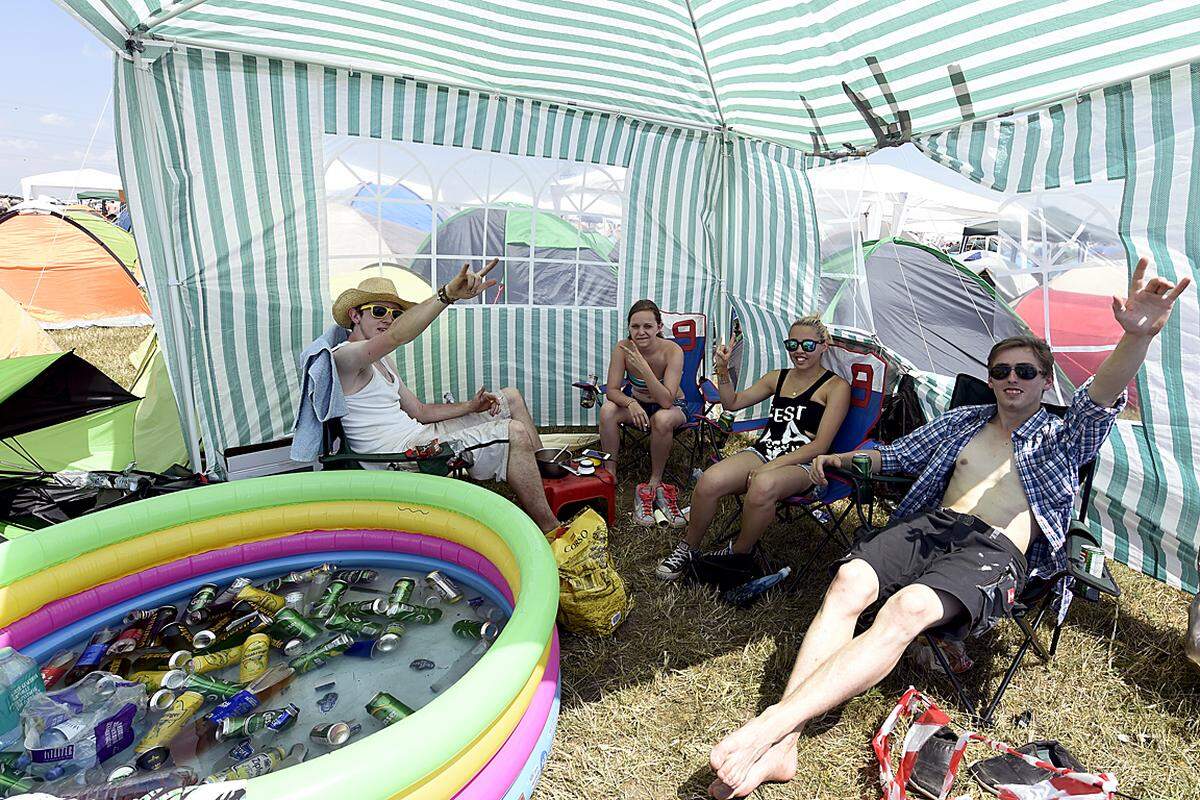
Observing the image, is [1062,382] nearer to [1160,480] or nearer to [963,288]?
[1160,480]

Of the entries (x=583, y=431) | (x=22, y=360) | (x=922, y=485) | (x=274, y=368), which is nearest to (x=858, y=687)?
(x=922, y=485)

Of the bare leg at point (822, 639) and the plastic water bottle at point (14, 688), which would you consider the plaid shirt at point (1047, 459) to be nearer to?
the bare leg at point (822, 639)

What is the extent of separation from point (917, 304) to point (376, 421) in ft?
15.1

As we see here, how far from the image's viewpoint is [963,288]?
5.48m

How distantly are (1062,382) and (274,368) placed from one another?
4637mm

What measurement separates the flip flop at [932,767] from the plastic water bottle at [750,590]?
0.99 metres

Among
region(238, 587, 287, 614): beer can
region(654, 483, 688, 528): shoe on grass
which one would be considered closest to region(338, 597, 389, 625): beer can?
region(238, 587, 287, 614): beer can

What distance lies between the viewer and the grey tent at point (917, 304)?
16.0 ft

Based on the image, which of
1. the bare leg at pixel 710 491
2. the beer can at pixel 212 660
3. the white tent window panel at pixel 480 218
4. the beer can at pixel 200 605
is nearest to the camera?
the beer can at pixel 212 660

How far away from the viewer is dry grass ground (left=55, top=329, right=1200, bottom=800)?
214cm

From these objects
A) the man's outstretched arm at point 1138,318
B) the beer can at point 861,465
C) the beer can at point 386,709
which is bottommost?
the beer can at point 386,709

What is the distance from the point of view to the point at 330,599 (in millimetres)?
2895

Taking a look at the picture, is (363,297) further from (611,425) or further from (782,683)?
(782,683)

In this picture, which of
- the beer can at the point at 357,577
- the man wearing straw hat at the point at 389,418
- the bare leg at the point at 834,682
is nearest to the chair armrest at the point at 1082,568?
the bare leg at the point at 834,682
